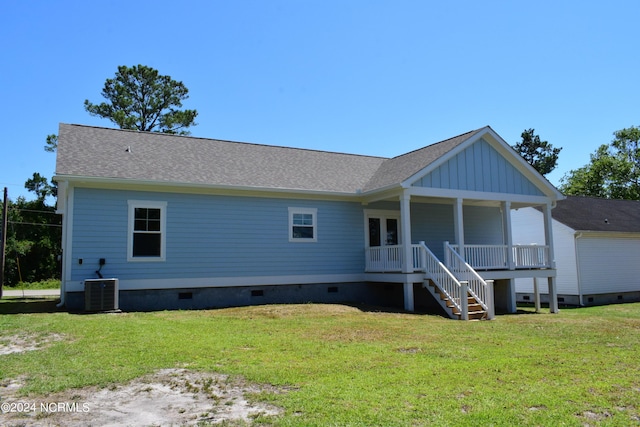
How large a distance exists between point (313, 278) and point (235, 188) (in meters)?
3.88

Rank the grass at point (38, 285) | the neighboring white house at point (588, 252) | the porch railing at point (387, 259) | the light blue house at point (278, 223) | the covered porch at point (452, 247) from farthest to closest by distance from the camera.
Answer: the grass at point (38, 285), the neighboring white house at point (588, 252), the porch railing at point (387, 259), the covered porch at point (452, 247), the light blue house at point (278, 223)

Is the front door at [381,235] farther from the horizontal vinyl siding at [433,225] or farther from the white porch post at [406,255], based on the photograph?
the white porch post at [406,255]

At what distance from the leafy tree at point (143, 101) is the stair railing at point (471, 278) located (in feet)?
81.7

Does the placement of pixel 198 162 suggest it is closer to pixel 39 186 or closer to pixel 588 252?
pixel 588 252

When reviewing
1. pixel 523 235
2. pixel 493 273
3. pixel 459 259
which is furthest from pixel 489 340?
pixel 523 235

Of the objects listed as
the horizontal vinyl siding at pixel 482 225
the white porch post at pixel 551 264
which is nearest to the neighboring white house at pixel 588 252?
the horizontal vinyl siding at pixel 482 225

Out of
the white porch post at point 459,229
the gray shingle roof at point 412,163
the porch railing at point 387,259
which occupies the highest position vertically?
the gray shingle roof at point 412,163

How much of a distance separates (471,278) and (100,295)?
396 inches

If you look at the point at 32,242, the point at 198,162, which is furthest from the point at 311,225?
the point at 32,242

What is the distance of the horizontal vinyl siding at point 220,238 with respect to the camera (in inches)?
528

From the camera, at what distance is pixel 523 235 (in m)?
24.1

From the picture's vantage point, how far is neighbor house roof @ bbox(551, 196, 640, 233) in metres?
22.3

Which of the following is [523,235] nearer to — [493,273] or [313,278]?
[493,273]

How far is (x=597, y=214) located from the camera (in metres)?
24.6
